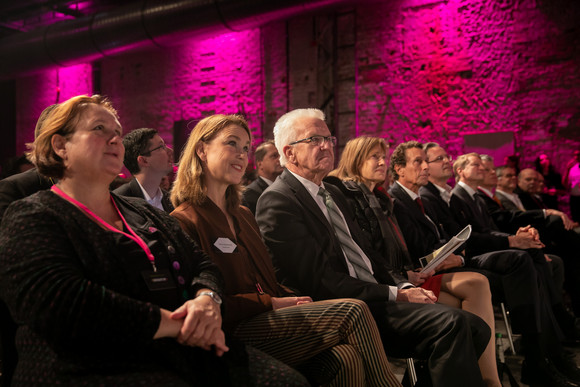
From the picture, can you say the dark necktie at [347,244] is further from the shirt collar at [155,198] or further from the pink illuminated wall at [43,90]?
the pink illuminated wall at [43,90]

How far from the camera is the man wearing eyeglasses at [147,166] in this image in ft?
10.6

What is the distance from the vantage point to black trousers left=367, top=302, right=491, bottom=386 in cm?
199

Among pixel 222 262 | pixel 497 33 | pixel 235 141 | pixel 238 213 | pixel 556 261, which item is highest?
pixel 497 33

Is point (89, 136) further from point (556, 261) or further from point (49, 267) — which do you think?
point (556, 261)

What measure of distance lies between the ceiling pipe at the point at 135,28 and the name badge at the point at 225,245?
16.5 ft

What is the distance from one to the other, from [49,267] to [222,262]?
2.38 ft

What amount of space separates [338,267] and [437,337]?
499 mm

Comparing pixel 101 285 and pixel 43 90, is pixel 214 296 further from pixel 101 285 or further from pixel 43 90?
pixel 43 90

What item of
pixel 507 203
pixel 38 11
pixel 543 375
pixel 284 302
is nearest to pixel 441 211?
pixel 543 375

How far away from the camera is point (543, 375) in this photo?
3.08m

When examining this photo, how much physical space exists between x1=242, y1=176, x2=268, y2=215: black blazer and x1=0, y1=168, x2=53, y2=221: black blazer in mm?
1613

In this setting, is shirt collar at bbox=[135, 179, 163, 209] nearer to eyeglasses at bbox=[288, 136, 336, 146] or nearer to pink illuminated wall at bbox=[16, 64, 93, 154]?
eyeglasses at bbox=[288, 136, 336, 146]

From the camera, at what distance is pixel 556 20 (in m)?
6.54

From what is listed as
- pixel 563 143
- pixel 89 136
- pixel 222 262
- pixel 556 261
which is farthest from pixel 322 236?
pixel 563 143
